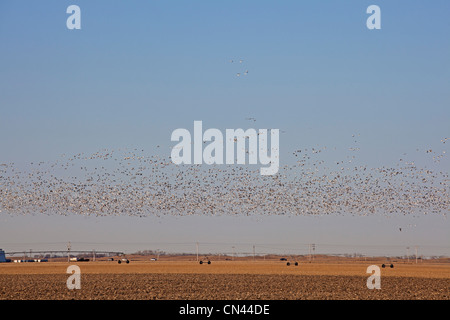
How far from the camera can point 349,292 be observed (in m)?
55.1

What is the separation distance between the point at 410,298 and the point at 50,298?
25.2 m

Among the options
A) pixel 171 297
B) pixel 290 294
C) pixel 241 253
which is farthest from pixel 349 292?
pixel 241 253

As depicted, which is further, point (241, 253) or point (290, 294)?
point (241, 253)
